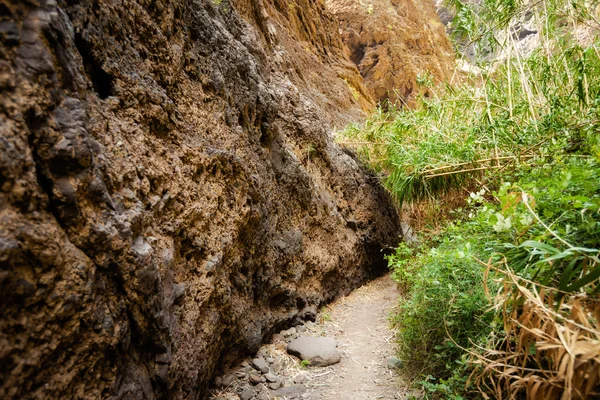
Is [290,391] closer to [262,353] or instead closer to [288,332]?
[262,353]

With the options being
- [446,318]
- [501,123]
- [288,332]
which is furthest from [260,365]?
[501,123]

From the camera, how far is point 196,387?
1.72 meters

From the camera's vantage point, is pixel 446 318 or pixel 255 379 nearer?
pixel 446 318

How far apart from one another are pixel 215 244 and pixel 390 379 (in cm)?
145

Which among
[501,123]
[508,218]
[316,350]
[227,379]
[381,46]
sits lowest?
[316,350]

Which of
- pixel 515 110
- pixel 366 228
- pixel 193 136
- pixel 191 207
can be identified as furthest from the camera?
pixel 366 228

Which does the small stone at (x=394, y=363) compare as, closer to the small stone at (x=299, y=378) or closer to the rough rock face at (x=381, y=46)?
the small stone at (x=299, y=378)

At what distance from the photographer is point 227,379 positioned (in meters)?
2.04

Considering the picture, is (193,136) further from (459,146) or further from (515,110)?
(515,110)

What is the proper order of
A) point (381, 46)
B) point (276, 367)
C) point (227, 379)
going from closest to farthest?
point (227, 379) < point (276, 367) < point (381, 46)

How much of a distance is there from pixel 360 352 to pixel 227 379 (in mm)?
1055

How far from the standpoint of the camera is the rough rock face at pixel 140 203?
38.0 inches

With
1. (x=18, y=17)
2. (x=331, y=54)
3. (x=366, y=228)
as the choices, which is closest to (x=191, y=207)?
(x=18, y=17)

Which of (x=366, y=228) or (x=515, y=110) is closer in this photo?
(x=515, y=110)
